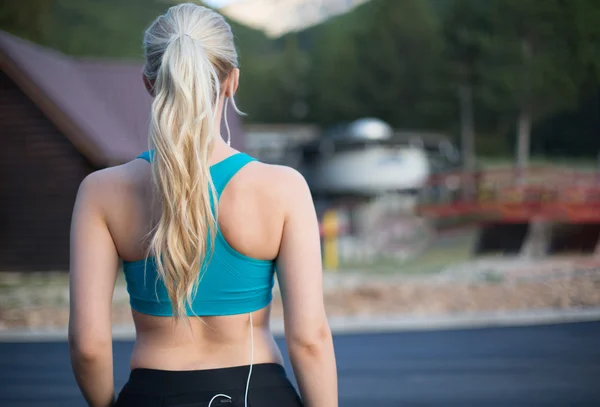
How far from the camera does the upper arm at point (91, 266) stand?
5.55 ft

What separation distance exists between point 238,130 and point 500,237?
35.9 feet

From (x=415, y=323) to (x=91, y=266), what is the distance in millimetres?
7890

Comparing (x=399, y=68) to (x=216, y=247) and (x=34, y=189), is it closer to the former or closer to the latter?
(x=34, y=189)

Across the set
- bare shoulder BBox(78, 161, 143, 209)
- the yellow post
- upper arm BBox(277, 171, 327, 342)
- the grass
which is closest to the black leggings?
upper arm BBox(277, 171, 327, 342)

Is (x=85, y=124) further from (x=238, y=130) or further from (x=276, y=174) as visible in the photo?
(x=276, y=174)

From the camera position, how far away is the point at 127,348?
27.1 ft

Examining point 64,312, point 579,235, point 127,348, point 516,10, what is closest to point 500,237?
point 579,235

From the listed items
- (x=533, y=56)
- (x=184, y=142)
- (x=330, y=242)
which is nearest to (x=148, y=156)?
(x=184, y=142)

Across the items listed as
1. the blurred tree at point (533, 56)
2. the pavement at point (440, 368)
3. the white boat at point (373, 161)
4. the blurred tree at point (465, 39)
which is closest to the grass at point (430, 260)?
the white boat at point (373, 161)

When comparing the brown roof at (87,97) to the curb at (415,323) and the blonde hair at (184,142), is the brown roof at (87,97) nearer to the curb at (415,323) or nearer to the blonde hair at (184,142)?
the curb at (415,323)

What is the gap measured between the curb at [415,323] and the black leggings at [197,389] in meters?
7.27

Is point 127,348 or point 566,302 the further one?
point 566,302

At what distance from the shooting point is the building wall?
18375mm

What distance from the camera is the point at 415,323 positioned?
9234 mm
